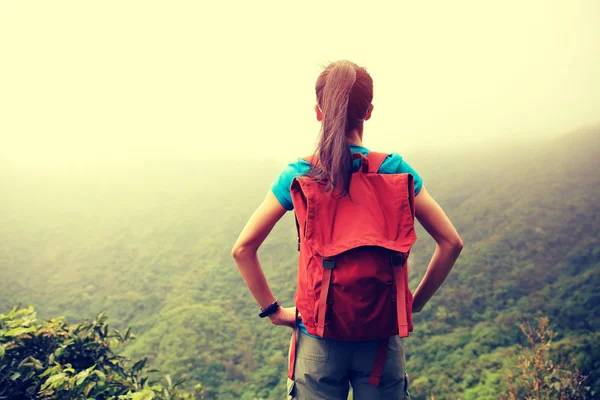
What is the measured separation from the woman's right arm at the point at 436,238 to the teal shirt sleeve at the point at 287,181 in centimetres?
51

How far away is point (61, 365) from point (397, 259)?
2.33m

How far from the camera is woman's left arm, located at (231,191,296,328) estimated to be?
155 centimetres

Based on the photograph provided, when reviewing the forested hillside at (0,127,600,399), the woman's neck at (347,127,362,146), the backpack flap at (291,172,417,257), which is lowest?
the forested hillside at (0,127,600,399)

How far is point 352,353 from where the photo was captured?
1.49 m

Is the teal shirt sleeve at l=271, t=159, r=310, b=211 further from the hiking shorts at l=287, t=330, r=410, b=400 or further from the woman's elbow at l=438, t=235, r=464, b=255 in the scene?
the woman's elbow at l=438, t=235, r=464, b=255

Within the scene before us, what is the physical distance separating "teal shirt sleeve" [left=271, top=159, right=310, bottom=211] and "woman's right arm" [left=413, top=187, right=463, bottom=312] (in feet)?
1.68

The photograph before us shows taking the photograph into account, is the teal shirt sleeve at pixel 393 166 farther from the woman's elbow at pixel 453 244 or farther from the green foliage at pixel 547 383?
the green foliage at pixel 547 383

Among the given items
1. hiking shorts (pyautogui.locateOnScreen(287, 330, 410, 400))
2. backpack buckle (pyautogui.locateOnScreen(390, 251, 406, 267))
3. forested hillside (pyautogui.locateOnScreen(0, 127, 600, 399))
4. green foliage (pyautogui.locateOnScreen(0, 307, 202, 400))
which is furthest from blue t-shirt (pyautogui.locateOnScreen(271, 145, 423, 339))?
forested hillside (pyautogui.locateOnScreen(0, 127, 600, 399))

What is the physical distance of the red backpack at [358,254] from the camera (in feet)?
4.30

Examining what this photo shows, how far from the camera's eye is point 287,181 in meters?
1.49

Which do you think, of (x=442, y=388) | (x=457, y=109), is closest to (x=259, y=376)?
(x=442, y=388)

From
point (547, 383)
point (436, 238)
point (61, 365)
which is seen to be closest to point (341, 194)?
point (436, 238)

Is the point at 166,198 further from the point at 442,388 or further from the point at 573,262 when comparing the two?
the point at 573,262

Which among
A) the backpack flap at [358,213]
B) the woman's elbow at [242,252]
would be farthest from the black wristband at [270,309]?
the backpack flap at [358,213]
